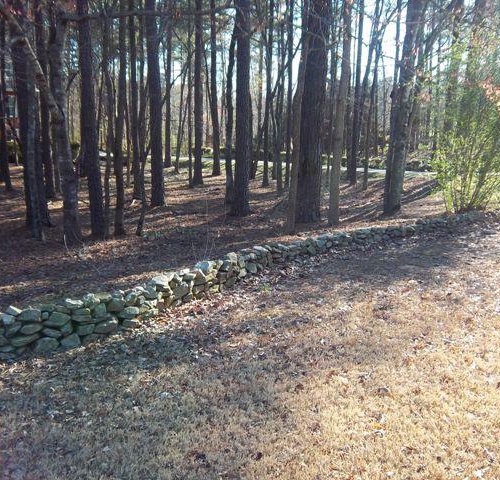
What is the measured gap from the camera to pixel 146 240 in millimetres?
9727

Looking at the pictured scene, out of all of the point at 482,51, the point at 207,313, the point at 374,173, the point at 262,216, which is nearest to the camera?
the point at 207,313

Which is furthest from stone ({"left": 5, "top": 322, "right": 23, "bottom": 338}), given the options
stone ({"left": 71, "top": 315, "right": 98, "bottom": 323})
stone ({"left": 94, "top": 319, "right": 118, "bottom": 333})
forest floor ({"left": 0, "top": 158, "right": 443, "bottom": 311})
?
forest floor ({"left": 0, "top": 158, "right": 443, "bottom": 311})

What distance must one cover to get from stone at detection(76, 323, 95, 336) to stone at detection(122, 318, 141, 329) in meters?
0.34

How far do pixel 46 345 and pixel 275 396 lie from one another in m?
2.29

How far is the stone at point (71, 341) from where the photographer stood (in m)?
4.43

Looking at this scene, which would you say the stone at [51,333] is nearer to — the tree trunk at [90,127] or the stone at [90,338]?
the stone at [90,338]

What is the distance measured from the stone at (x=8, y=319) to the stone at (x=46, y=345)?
0.31 metres

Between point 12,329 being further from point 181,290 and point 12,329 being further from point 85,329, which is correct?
point 181,290

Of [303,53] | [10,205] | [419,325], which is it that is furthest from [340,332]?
[10,205]

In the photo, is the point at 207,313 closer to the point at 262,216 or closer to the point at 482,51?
the point at 262,216

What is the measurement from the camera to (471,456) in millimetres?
2893

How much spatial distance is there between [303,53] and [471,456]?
7.39 metres

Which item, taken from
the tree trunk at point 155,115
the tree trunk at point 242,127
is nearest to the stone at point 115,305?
the tree trunk at point 155,115

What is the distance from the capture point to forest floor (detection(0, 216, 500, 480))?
2844 mm
